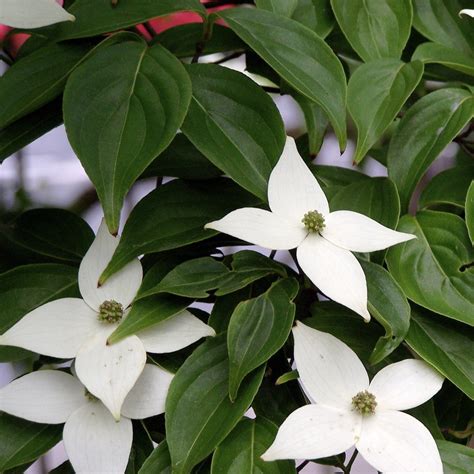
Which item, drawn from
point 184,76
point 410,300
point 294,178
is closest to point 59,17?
point 184,76

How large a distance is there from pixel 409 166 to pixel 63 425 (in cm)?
32

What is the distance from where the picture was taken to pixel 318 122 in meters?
0.60

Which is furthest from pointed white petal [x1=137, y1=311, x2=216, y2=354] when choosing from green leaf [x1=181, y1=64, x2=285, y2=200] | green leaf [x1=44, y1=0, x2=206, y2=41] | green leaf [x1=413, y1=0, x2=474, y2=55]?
green leaf [x1=413, y1=0, x2=474, y2=55]

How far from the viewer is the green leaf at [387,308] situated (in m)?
0.53

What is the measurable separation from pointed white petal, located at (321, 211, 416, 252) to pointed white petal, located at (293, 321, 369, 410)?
2.5 inches

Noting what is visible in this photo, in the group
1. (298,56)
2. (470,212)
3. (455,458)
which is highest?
(298,56)

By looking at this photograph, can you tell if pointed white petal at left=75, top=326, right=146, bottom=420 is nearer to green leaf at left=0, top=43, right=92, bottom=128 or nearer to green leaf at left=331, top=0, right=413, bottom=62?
green leaf at left=0, top=43, right=92, bottom=128

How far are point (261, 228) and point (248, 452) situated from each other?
15 cm

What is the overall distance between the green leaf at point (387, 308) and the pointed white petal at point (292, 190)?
6 centimetres

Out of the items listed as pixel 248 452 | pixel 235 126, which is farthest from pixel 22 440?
pixel 235 126

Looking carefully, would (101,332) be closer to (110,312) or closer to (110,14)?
(110,312)

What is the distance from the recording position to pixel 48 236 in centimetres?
66

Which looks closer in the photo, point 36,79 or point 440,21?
point 36,79

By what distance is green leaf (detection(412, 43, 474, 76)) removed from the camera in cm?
63
